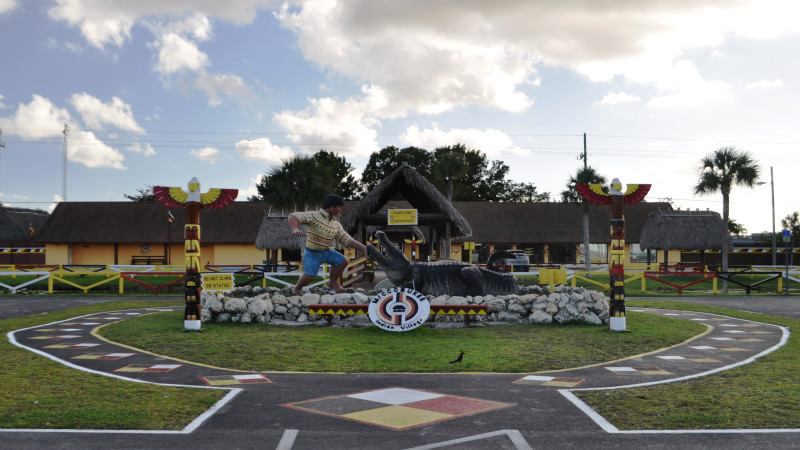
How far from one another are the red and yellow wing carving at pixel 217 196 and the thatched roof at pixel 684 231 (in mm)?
34374

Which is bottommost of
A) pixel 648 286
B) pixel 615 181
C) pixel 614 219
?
pixel 648 286

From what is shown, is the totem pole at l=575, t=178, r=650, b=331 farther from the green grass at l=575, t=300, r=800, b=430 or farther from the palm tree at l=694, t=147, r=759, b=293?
the palm tree at l=694, t=147, r=759, b=293

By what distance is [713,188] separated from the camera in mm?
31500

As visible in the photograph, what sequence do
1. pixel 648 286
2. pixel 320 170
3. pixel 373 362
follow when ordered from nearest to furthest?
pixel 373 362 < pixel 648 286 < pixel 320 170

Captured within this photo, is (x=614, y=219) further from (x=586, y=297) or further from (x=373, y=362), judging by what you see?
(x=373, y=362)

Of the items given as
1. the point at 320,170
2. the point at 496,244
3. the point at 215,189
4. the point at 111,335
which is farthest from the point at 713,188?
the point at 111,335

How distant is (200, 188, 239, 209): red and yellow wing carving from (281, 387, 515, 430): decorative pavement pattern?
712 cm

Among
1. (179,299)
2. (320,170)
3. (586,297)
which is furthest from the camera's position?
(320,170)

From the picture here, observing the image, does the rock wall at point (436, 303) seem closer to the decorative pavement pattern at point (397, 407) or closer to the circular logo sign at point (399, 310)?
the circular logo sign at point (399, 310)

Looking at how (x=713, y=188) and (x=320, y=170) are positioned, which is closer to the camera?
(x=713, y=188)

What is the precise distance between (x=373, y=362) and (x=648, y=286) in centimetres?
2391

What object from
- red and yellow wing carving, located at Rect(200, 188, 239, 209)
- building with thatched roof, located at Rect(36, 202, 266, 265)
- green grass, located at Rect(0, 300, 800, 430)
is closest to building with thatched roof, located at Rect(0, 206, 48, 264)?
building with thatched roof, located at Rect(36, 202, 266, 265)

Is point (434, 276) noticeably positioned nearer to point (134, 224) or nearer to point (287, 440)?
point (287, 440)

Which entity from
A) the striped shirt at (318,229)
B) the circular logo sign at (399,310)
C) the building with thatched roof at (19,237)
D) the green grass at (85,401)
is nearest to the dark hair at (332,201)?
the striped shirt at (318,229)
